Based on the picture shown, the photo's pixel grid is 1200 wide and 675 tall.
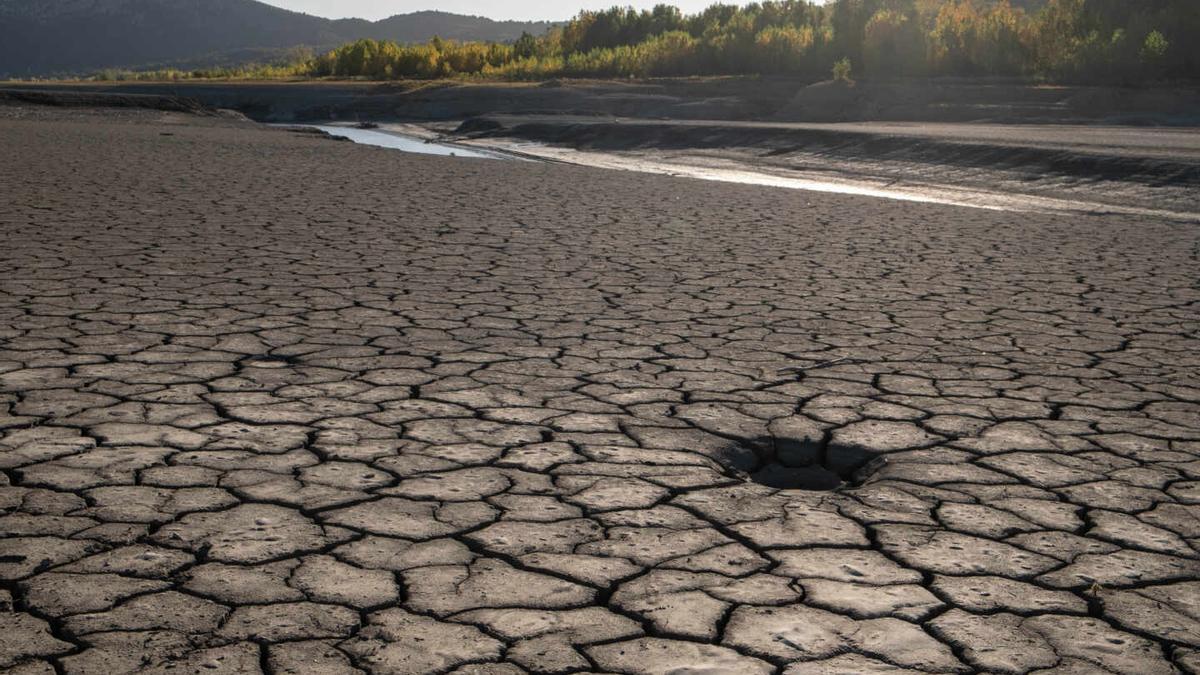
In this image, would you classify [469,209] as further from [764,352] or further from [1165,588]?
[1165,588]

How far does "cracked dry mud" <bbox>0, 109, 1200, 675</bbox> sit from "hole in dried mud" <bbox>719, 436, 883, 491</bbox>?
0.04 ft

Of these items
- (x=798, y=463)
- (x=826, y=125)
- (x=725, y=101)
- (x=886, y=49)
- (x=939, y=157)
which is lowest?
(x=798, y=463)

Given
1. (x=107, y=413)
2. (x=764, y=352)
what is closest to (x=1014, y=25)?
(x=764, y=352)

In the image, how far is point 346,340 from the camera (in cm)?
524

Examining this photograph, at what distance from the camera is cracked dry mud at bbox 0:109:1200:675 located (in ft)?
8.34

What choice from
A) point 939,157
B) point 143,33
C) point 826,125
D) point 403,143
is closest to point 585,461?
point 939,157

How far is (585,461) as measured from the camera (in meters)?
3.67

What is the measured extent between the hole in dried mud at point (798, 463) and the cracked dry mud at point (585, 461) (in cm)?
1

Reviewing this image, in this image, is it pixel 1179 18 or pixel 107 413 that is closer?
pixel 107 413

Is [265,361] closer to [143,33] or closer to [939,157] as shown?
[939,157]

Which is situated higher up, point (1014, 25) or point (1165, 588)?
point (1014, 25)

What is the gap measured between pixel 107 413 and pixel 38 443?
37 cm

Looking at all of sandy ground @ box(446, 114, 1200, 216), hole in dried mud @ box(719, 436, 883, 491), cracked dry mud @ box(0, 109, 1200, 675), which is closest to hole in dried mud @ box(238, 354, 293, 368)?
cracked dry mud @ box(0, 109, 1200, 675)

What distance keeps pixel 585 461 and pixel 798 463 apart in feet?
2.28
